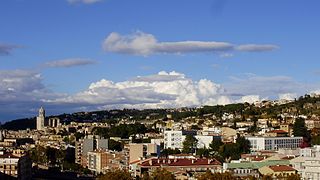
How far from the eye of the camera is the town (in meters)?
64.6

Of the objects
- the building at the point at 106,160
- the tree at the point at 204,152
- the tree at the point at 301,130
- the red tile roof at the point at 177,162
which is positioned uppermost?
the tree at the point at 301,130

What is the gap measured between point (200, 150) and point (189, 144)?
6658 mm

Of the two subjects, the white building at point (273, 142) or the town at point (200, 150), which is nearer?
the town at point (200, 150)

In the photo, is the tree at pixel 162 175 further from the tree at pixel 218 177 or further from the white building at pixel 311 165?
the white building at pixel 311 165

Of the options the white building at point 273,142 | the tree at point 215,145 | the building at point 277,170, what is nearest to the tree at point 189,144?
the tree at point 215,145

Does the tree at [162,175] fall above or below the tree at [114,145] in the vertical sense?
below

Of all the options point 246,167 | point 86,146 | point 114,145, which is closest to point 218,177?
point 246,167

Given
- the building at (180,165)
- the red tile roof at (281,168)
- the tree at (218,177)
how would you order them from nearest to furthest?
1. the tree at (218,177)
2. the red tile roof at (281,168)
3. the building at (180,165)

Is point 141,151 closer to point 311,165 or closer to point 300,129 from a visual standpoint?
point 300,129

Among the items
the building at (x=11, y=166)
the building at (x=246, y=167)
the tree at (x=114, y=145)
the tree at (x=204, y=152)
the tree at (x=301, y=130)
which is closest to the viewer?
the building at (x=246, y=167)

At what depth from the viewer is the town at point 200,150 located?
64.6 metres

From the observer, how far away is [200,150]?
3671 inches

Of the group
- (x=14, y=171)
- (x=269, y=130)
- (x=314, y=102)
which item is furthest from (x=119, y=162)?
(x=314, y=102)

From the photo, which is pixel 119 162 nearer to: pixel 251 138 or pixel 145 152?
pixel 145 152
